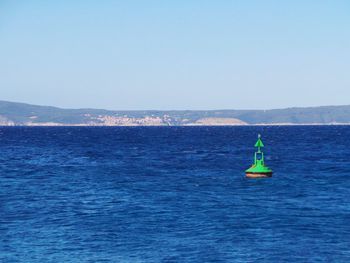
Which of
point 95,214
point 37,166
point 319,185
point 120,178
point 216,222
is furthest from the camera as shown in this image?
point 37,166

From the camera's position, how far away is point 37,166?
9606cm

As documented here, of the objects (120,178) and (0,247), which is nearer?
(0,247)

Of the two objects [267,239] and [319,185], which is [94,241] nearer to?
[267,239]

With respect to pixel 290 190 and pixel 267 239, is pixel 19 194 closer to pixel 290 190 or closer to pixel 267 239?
pixel 290 190

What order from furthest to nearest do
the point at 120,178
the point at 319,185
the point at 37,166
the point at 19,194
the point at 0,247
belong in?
the point at 37,166
the point at 120,178
the point at 319,185
the point at 19,194
the point at 0,247

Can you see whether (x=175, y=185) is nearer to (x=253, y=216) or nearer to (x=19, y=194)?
(x=19, y=194)

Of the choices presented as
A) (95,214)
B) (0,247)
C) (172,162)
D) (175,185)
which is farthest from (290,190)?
(172,162)

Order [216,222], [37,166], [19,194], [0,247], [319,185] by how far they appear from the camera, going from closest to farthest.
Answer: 1. [0,247]
2. [216,222]
3. [19,194]
4. [319,185]
5. [37,166]

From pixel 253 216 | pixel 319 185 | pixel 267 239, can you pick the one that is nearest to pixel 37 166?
pixel 319 185

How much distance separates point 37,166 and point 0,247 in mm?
57852

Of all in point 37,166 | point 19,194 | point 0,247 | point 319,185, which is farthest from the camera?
point 37,166

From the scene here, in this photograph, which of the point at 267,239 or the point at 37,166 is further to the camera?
the point at 37,166

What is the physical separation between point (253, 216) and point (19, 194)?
23.7 metres

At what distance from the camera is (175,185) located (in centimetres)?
6869
